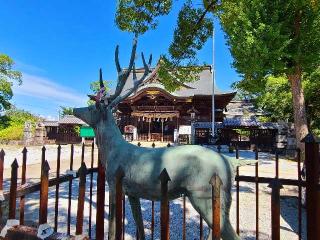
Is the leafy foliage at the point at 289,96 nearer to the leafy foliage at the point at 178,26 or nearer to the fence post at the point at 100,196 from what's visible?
the leafy foliage at the point at 178,26

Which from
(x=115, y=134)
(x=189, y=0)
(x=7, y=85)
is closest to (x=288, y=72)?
(x=189, y=0)

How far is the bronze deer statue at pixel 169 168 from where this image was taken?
216cm

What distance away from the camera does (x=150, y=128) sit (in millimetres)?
28422

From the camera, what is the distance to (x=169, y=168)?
2248mm

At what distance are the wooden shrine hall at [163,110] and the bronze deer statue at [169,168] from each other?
71.2ft

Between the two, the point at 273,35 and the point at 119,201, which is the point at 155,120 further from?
the point at 119,201

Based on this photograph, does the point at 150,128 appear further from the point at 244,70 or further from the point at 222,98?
the point at 244,70

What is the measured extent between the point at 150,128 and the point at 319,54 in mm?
19527

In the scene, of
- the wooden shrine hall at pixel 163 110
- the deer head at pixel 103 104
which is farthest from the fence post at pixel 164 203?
the wooden shrine hall at pixel 163 110

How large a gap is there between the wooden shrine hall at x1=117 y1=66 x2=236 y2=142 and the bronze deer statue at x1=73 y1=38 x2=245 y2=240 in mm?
21701

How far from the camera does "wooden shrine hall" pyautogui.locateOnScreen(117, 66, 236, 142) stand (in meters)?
25.0

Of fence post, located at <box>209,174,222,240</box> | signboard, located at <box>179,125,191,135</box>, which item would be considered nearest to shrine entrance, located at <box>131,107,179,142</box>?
signboard, located at <box>179,125,191,135</box>

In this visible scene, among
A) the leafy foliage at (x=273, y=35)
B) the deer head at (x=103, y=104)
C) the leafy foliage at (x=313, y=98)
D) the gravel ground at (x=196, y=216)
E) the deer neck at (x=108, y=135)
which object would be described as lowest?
the gravel ground at (x=196, y=216)

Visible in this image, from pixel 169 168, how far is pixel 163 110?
24.0m
